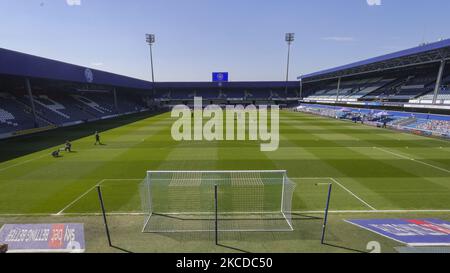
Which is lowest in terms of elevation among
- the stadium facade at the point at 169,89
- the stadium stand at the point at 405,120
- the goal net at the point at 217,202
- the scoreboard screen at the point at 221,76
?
the goal net at the point at 217,202

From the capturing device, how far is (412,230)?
857 cm

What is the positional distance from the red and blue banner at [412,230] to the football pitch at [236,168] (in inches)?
18.0

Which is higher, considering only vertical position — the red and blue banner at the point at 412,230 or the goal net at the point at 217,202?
the red and blue banner at the point at 412,230

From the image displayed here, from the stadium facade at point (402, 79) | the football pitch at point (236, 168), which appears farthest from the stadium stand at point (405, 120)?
the football pitch at point (236, 168)

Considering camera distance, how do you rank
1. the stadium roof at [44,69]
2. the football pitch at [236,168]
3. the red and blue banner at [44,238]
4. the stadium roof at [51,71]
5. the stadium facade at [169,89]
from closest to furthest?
the red and blue banner at [44,238]
the football pitch at [236,168]
the stadium roof at [44,69]
the stadium roof at [51,71]
the stadium facade at [169,89]

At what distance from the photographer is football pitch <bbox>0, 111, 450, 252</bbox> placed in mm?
8172

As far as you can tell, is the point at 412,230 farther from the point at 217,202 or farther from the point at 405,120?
the point at 405,120

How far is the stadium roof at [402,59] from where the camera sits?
111 feet

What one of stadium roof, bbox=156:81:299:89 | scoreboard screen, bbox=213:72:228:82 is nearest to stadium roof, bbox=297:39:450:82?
stadium roof, bbox=156:81:299:89

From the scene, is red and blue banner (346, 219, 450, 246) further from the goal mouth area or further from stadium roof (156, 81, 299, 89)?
stadium roof (156, 81, 299, 89)

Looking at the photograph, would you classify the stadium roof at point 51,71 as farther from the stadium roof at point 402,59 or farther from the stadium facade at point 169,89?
the stadium roof at point 402,59

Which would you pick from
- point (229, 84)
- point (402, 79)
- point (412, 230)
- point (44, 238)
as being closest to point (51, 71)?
point (44, 238)
